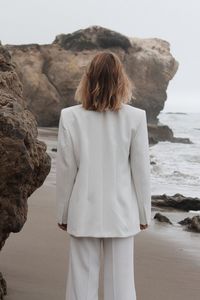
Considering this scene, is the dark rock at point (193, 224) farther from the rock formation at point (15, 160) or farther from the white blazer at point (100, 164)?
the white blazer at point (100, 164)

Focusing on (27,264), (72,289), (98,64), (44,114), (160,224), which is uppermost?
(98,64)

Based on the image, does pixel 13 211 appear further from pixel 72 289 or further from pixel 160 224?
pixel 160 224

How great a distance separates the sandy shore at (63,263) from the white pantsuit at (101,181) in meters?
1.20

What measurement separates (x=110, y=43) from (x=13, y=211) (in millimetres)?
31728

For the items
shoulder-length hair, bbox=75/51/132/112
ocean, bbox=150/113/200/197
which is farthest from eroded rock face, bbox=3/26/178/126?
shoulder-length hair, bbox=75/51/132/112

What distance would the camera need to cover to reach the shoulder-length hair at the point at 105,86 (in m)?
3.08

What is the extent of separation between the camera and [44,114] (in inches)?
1185

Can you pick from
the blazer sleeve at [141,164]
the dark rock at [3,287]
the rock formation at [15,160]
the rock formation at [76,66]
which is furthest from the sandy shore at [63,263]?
the rock formation at [76,66]

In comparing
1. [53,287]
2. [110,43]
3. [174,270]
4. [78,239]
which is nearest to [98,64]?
[78,239]

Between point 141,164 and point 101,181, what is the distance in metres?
0.25

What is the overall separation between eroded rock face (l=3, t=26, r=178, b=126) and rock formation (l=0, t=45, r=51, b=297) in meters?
24.7

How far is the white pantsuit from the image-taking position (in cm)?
310

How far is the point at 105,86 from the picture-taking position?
309 cm

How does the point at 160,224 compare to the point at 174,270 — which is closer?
the point at 174,270
